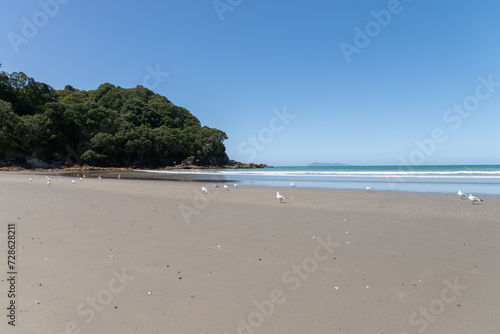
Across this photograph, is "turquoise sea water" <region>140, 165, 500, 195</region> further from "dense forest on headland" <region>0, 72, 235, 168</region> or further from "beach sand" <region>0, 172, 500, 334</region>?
"dense forest on headland" <region>0, 72, 235, 168</region>

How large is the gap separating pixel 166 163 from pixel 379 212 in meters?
78.9

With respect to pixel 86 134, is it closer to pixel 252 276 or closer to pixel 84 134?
pixel 84 134

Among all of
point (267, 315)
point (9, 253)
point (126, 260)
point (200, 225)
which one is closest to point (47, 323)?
point (126, 260)

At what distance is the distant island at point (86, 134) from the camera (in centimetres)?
5709

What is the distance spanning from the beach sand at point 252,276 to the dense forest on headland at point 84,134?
61.9 meters

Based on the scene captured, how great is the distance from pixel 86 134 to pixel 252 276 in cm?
7849

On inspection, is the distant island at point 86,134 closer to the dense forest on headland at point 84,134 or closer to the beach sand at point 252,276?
the dense forest on headland at point 84,134

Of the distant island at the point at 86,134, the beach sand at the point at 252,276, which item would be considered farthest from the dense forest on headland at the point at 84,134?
the beach sand at the point at 252,276

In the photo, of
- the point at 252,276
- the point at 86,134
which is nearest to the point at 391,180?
the point at 252,276

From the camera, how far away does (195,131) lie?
9731cm

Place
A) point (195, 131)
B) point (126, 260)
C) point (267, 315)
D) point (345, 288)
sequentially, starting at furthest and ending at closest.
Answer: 1. point (195, 131)
2. point (126, 260)
3. point (345, 288)
4. point (267, 315)

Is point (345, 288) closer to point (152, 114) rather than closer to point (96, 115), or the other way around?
point (96, 115)

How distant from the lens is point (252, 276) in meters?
4.27

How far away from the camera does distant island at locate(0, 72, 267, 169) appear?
57.1 metres
